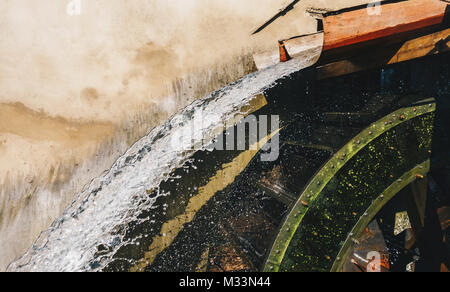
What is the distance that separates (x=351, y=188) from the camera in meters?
2.30

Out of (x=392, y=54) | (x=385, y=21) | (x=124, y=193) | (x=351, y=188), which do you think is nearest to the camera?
(x=385, y=21)

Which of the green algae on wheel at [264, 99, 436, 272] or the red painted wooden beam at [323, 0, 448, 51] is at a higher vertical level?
the red painted wooden beam at [323, 0, 448, 51]

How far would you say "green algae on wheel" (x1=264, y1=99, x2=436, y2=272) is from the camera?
7.12ft

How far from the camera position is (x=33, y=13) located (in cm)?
307

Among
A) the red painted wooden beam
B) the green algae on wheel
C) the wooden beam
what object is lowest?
the green algae on wheel

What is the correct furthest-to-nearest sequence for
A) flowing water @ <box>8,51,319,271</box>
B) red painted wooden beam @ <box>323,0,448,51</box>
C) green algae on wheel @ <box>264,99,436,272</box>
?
flowing water @ <box>8,51,319,271</box>
green algae on wheel @ <box>264,99,436,272</box>
red painted wooden beam @ <box>323,0,448,51</box>

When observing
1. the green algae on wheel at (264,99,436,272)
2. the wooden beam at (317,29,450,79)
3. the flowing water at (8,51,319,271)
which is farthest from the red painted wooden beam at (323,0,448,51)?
the green algae on wheel at (264,99,436,272)

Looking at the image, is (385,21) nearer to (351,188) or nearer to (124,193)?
(351,188)

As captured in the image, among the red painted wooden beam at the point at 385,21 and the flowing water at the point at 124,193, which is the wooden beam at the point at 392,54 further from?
the flowing water at the point at 124,193

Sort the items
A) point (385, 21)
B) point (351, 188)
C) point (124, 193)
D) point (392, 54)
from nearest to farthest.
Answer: point (385, 21) < point (392, 54) < point (351, 188) < point (124, 193)

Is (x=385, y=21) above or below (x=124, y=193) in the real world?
above

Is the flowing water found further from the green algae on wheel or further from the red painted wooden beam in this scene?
the green algae on wheel

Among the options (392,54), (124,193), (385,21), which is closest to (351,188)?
(392,54)

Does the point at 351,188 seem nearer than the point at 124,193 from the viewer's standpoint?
Yes
